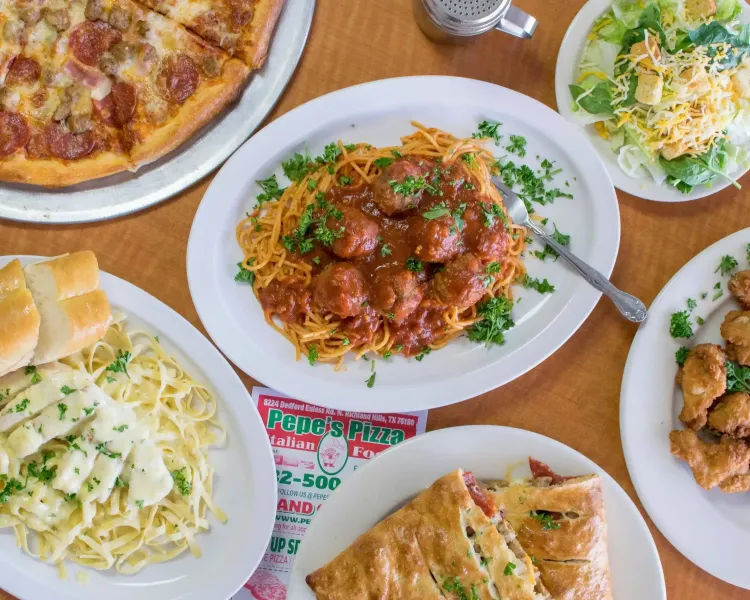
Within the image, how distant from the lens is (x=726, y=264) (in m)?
3.59

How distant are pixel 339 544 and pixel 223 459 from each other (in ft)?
2.92

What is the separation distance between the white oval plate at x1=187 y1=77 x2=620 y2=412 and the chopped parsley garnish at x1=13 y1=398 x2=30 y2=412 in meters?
1.04

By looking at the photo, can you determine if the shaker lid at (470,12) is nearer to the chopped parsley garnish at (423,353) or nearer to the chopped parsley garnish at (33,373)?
the chopped parsley garnish at (423,353)

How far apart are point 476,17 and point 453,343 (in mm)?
1942

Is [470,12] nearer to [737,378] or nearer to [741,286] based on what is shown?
[741,286]

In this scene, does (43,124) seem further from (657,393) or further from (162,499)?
(657,393)

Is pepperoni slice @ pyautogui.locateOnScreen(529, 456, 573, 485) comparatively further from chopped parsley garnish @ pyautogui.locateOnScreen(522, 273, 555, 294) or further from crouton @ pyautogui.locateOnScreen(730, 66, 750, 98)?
crouton @ pyautogui.locateOnScreen(730, 66, 750, 98)

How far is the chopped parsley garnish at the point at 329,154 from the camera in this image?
11.5ft

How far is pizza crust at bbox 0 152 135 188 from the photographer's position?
342 cm

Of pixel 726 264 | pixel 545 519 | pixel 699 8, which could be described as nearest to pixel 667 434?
pixel 545 519

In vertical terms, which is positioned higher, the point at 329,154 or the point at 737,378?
the point at 329,154

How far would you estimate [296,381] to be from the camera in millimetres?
3502

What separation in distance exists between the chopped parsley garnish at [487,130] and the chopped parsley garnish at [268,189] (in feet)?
4.22

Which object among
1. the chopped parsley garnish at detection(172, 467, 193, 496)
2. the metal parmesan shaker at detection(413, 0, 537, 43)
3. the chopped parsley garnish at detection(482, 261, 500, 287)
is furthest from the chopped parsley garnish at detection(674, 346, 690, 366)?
the chopped parsley garnish at detection(172, 467, 193, 496)
